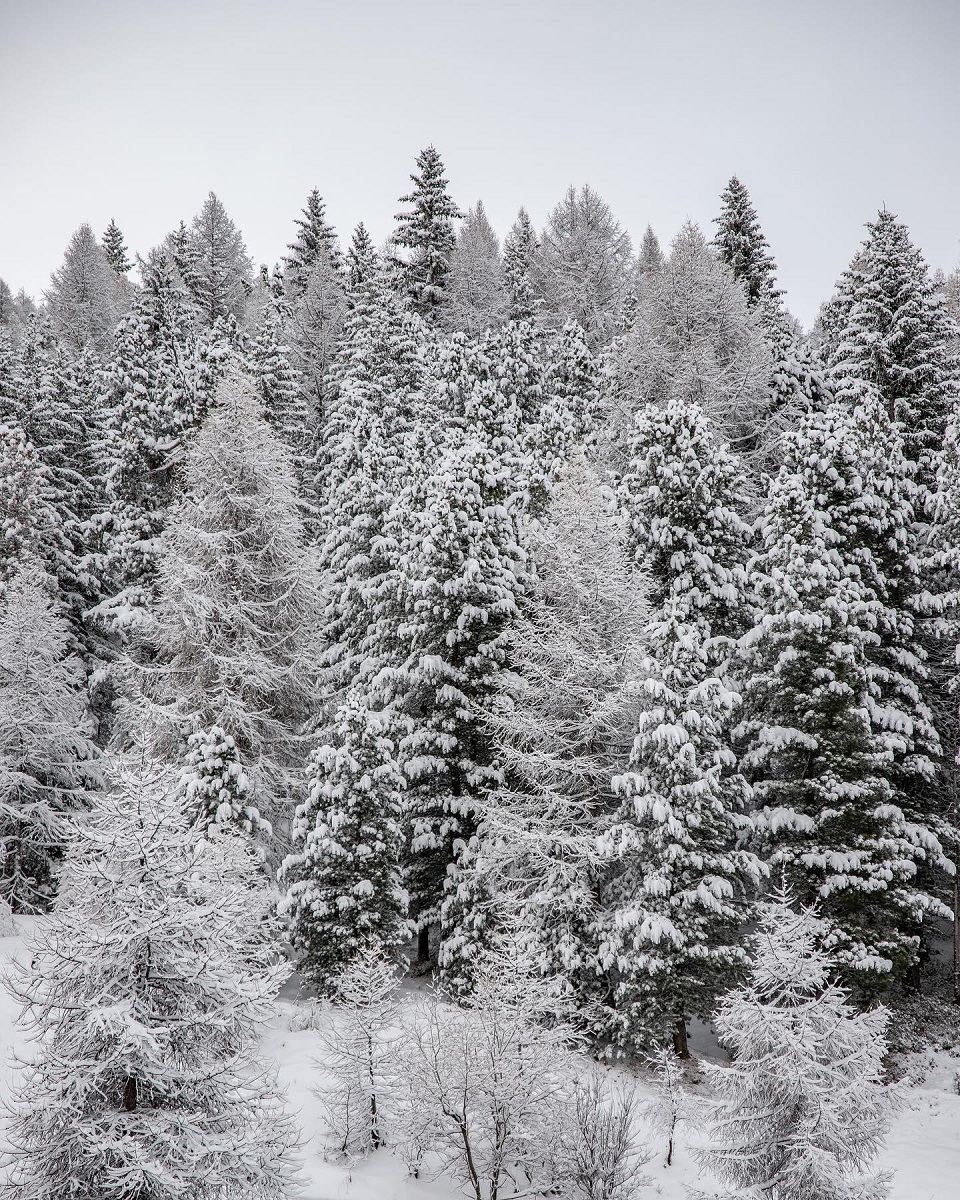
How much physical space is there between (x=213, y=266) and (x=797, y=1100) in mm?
61023

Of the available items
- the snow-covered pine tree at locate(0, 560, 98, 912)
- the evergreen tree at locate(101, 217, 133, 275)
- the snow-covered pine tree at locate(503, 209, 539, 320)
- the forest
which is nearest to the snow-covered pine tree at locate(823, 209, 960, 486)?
the forest

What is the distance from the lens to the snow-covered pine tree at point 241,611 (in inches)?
750

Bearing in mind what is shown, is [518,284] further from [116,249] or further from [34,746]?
[116,249]

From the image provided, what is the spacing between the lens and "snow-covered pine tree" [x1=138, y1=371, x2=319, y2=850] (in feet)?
62.5

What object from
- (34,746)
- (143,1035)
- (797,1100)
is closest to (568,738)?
(797,1100)

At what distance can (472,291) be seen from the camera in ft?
149

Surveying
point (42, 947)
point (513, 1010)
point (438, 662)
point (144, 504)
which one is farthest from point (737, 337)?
point (42, 947)

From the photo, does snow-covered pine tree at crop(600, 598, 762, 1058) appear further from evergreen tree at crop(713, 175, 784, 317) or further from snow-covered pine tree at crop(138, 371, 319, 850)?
evergreen tree at crop(713, 175, 784, 317)

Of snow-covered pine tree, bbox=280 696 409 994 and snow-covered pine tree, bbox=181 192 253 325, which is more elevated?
snow-covered pine tree, bbox=181 192 253 325

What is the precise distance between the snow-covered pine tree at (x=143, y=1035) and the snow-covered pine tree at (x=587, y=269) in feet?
134

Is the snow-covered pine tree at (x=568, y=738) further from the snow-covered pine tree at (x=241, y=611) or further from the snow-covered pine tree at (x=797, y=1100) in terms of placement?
the snow-covered pine tree at (x=797, y=1100)

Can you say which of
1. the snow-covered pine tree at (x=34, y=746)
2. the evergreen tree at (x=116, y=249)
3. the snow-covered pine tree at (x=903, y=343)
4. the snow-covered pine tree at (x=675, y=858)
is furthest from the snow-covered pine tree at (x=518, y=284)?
the evergreen tree at (x=116, y=249)

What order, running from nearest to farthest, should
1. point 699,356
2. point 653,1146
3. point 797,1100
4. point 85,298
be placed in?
point 797,1100 < point 653,1146 < point 699,356 < point 85,298

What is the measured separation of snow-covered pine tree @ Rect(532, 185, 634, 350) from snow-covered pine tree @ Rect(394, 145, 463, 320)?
274 inches
